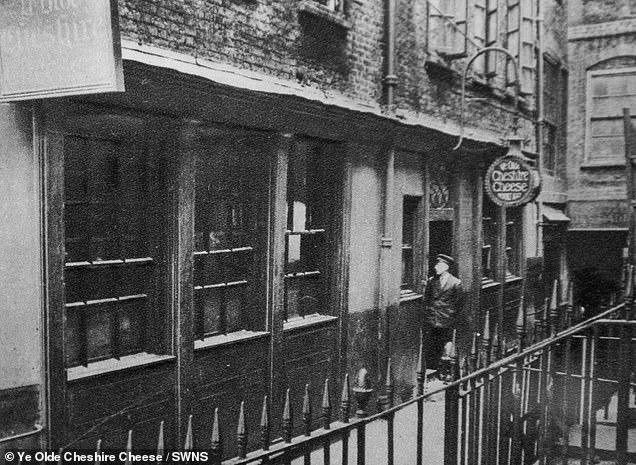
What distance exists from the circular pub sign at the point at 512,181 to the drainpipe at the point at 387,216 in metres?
2.88

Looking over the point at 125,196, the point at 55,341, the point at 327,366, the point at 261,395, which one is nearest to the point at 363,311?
the point at 327,366

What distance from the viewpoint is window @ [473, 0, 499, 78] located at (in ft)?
39.4

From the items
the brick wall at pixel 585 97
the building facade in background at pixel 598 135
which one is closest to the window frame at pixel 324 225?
the building facade in background at pixel 598 135

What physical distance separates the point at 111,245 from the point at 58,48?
1.91m

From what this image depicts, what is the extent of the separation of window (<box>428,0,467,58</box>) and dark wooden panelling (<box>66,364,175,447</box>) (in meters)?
6.62

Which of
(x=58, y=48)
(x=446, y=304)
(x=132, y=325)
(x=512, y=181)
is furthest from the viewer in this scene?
(x=512, y=181)

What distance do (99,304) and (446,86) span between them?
715 centimetres

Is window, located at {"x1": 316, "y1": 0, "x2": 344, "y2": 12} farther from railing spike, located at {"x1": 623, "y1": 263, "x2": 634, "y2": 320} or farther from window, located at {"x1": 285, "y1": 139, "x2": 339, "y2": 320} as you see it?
railing spike, located at {"x1": 623, "y1": 263, "x2": 634, "y2": 320}

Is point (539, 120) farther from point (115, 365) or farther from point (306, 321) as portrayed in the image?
point (115, 365)

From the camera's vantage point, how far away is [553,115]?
16594 mm

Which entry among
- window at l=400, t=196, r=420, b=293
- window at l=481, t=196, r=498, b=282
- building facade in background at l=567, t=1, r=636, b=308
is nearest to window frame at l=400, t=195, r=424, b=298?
window at l=400, t=196, r=420, b=293

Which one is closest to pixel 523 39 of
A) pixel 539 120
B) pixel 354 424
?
pixel 539 120

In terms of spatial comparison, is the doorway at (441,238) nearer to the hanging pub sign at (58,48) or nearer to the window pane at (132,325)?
the window pane at (132,325)

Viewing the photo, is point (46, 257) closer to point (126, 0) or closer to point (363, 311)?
point (126, 0)
